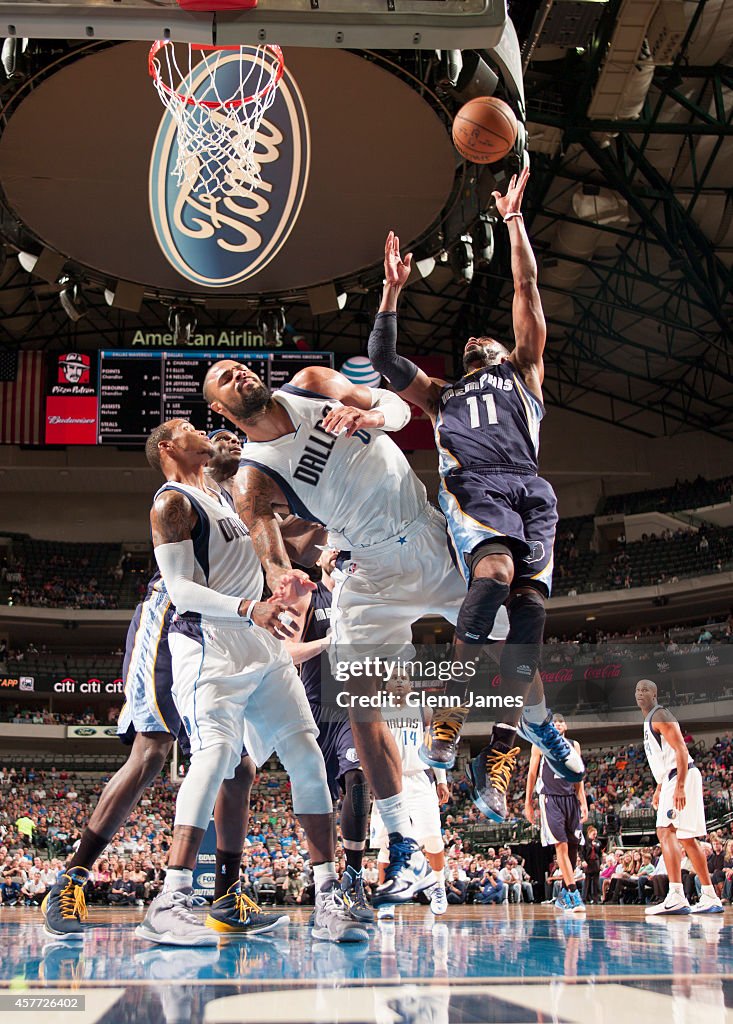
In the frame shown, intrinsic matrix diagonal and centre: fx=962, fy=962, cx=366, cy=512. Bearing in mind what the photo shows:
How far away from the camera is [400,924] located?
272 inches

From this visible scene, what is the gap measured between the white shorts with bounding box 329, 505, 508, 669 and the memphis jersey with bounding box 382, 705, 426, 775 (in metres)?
0.39

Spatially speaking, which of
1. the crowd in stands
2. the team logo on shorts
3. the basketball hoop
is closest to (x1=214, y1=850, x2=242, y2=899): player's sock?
the team logo on shorts

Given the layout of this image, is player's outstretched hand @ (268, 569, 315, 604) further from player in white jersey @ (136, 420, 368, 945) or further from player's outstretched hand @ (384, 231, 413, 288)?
player's outstretched hand @ (384, 231, 413, 288)

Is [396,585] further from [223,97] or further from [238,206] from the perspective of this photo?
[238,206]

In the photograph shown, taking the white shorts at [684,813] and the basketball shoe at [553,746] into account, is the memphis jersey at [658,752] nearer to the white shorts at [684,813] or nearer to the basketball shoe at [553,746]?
the white shorts at [684,813]

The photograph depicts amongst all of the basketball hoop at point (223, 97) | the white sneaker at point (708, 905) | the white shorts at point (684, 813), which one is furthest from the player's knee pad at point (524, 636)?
the white sneaker at point (708, 905)

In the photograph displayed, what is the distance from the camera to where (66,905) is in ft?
16.7

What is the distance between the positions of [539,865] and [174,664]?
45.5ft

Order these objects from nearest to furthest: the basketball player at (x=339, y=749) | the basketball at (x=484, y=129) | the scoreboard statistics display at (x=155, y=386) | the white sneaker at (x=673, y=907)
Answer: the basketball at (x=484, y=129) → the basketball player at (x=339, y=749) → the white sneaker at (x=673, y=907) → the scoreboard statistics display at (x=155, y=386)

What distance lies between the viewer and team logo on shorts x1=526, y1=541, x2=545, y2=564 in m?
4.34

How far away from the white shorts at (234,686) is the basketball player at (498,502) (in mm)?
843

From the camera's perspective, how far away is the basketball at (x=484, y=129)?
5.82 metres

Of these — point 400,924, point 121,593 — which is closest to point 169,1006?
point 400,924

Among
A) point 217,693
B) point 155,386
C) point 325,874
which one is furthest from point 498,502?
point 155,386
